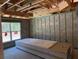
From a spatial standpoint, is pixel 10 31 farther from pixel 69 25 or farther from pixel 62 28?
pixel 69 25

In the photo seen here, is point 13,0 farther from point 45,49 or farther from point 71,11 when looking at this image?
point 71,11

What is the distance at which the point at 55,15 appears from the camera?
5.38 meters

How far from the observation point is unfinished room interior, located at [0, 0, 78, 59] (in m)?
3.77

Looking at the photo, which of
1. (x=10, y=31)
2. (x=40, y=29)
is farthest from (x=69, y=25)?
(x=10, y=31)

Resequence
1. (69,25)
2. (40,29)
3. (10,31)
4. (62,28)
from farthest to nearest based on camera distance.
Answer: (40,29) < (10,31) < (62,28) < (69,25)

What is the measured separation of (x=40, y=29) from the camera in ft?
21.0

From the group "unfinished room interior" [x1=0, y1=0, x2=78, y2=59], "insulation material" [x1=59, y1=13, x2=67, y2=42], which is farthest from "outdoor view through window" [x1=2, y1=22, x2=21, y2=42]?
"insulation material" [x1=59, y1=13, x2=67, y2=42]

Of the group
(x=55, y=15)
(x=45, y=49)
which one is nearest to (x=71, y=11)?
(x=55, y=15)

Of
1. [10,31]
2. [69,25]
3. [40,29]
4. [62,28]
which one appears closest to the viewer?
[69,25]

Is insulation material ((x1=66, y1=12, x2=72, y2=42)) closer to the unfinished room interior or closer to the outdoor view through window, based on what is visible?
the unfinished room interior

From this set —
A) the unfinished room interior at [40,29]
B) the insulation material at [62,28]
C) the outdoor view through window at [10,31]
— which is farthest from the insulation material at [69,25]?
the outdoor view through window at [10,31]

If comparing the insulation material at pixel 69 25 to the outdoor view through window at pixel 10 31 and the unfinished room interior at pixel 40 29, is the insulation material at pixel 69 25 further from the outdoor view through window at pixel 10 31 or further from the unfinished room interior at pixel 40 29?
the outdoor view through window at pixel 10 31

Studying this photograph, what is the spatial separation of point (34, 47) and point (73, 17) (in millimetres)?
2562

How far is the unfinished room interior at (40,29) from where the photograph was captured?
377cm
